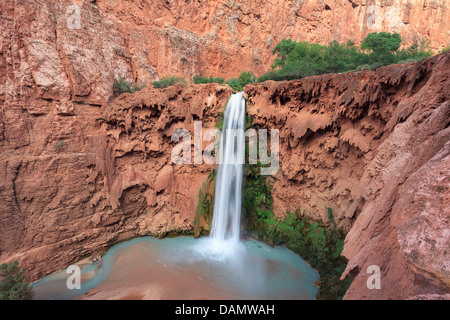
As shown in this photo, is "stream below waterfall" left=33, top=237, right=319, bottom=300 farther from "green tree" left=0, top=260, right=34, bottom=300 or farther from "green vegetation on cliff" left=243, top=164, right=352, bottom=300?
"green tree" left=0, top=260, right=34, bottom=300

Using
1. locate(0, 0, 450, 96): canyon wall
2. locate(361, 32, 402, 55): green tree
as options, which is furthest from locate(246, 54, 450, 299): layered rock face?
locate(361, 32, 402, 55): green tree

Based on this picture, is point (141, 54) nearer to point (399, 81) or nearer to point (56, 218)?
point (56, 218)

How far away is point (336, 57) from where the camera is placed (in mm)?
16047

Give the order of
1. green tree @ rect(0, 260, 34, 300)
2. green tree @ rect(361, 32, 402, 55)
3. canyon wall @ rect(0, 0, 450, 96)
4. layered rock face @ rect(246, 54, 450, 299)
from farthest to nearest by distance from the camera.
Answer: green tree @ rect(361, 32, 402, 55), canyon wall @ rect(0, 0, 450, 96), green tree @ rect(0, 260, 34, 300), layered rock face @ rect(246, 54, 450, 299)

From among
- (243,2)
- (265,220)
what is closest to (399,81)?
(265,220)

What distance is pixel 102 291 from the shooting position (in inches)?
261

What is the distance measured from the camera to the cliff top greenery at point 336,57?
14.2 m

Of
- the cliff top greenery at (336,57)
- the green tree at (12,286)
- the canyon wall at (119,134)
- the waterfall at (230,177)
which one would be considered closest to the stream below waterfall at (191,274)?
the waterfall at (230,177)

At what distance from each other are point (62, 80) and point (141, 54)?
6.59m

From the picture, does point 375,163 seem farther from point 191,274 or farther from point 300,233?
point 191,274

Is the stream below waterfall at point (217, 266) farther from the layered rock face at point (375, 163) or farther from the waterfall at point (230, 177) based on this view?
the layered rock face at point (375, 163)

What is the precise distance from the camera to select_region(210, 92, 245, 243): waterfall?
9.55 m

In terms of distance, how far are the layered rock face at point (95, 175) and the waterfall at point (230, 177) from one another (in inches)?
34.8

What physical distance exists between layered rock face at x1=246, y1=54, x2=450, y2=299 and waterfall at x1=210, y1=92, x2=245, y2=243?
95cm
